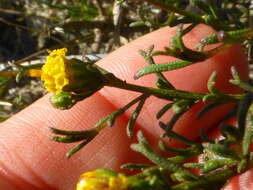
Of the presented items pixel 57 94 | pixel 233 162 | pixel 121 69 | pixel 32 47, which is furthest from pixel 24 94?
pixel 233 162

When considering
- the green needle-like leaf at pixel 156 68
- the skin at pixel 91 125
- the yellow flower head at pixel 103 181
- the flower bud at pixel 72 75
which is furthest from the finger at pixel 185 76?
the yellow flower head at pixel 103 181

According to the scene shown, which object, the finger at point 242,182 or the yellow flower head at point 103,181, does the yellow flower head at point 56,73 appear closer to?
the yellow flower head at point 103,181

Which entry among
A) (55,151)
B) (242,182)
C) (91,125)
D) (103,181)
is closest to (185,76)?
(91,125)

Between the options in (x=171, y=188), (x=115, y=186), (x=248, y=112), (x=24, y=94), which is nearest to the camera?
(x=115, y=186)

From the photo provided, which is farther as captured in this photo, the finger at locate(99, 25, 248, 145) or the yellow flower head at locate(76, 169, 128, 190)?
the finger at locate(99, 25, 248, 145)

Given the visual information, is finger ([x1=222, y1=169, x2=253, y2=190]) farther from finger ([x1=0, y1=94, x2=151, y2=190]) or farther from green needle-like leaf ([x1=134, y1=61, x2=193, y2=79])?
finger ([x1=0, y1=94, x2=151, y2=190])

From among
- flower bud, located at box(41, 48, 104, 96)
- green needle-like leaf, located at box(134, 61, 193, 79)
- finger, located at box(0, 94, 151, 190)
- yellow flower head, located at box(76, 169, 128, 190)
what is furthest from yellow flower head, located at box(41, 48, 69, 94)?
finger, located at box(0, 94, 151, 190)

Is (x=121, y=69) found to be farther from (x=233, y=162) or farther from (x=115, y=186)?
(x=115, y=186)
